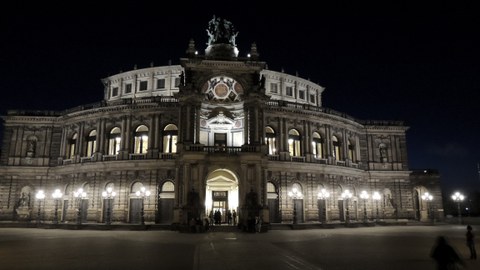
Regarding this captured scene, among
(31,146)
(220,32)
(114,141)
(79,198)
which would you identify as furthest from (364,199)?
(31,146)

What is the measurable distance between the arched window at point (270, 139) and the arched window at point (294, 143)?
238 centimetres

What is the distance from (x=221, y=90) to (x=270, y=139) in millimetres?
8904

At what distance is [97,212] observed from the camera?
46.6 m

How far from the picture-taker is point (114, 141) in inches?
1929

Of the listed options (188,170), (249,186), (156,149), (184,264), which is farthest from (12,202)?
(184,264)

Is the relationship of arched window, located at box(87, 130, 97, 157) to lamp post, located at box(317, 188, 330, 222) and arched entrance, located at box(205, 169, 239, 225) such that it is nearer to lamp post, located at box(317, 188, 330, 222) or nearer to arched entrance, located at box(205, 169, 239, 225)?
arched entrance, located at box(205, 169, 239, 225)

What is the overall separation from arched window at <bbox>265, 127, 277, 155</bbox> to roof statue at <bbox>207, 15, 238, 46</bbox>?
11847mm

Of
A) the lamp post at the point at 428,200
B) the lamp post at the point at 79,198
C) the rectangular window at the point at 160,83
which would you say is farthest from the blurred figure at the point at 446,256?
the lamp post at the point at 428,200

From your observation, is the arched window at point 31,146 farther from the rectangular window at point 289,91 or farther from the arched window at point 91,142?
the rectangular window at point 289,91

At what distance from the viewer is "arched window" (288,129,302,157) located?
49.0 m

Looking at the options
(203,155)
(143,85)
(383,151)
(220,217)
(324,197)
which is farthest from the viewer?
(383,151)

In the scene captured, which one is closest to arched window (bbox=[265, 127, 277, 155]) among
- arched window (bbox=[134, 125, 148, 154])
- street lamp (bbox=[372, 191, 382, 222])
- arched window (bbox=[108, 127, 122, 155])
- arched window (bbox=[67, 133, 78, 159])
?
arched window (bbox=[134, 125, 148, 154])

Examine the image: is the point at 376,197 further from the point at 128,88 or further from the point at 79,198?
the point at 79,198

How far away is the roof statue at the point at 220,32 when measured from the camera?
47.5m
